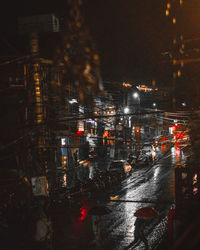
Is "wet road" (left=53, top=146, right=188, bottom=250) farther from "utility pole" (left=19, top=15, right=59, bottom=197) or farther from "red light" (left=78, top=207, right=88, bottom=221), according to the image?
"utility pole" (left=19, top=15, right=59, bottom=197)

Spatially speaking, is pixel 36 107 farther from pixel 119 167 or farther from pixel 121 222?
pixel 119 167

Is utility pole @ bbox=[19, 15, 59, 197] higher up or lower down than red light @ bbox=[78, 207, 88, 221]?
higher up

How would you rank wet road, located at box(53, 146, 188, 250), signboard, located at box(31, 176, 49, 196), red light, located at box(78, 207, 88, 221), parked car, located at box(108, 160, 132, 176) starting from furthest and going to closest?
parked car, located at box(108, 160, 132, 176) → red light, located at box(78, 207, 88, 221) → wet road, located at box(53, 146, 188, 250) → signboard, located at box(31, 176, 49, 196)

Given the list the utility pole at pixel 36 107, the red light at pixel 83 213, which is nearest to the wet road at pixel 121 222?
the red light at pixel 83 213

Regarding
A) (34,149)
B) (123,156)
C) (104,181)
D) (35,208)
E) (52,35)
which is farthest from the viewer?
(123,156)

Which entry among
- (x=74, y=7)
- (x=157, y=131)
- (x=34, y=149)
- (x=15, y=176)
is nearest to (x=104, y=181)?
(x=15, y=176)

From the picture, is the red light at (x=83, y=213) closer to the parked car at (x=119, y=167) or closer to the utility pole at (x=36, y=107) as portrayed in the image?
the utility pole at (x=36, y=107)

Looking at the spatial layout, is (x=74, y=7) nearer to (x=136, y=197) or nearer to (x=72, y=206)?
(x=72, y=206)

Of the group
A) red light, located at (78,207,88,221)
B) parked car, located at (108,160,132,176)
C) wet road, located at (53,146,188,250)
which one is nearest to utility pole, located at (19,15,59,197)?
wet road, located at (53,146,188,250)

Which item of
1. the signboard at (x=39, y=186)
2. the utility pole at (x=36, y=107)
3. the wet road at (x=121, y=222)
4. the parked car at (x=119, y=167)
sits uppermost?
the utility pole at (x=36, y=107)

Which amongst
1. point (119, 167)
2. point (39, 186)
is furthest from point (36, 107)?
point (119, 167)

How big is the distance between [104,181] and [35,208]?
10.3m

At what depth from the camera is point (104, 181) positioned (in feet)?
76.4

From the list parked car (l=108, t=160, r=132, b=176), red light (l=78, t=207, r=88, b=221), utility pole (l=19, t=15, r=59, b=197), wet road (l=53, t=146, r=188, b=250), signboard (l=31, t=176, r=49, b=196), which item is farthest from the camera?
parked car (l=108, t=160, r=132, b=176)
